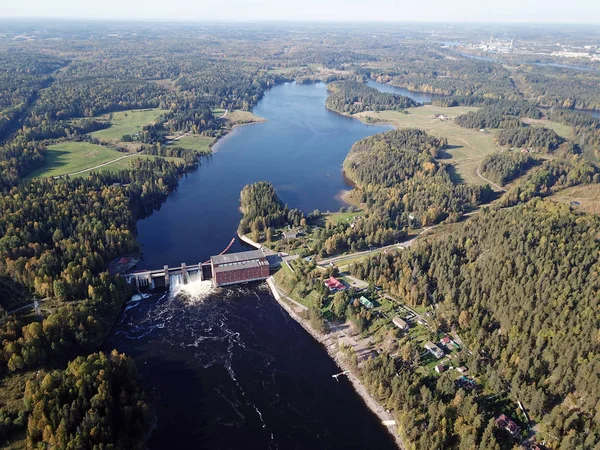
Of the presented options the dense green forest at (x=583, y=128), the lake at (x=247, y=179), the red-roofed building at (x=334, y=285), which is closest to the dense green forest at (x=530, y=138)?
the dense green forest at (x=583, y=128)

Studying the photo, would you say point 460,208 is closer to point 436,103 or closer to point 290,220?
point 290,220

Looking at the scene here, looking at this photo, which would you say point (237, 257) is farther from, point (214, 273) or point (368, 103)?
point (368, 103)

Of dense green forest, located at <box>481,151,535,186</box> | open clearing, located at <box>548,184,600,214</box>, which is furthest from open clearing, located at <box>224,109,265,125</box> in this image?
open clearing, located at <box>548,184,600,214</box>

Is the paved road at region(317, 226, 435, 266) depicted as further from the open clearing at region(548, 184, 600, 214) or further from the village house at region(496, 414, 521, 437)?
the open clearing at region(548, 184, 600, 214)

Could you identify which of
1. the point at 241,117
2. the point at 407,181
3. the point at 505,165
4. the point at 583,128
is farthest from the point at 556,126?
the point at 241,117

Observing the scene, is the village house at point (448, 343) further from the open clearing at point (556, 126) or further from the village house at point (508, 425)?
the open clearing at point (556, 126)
